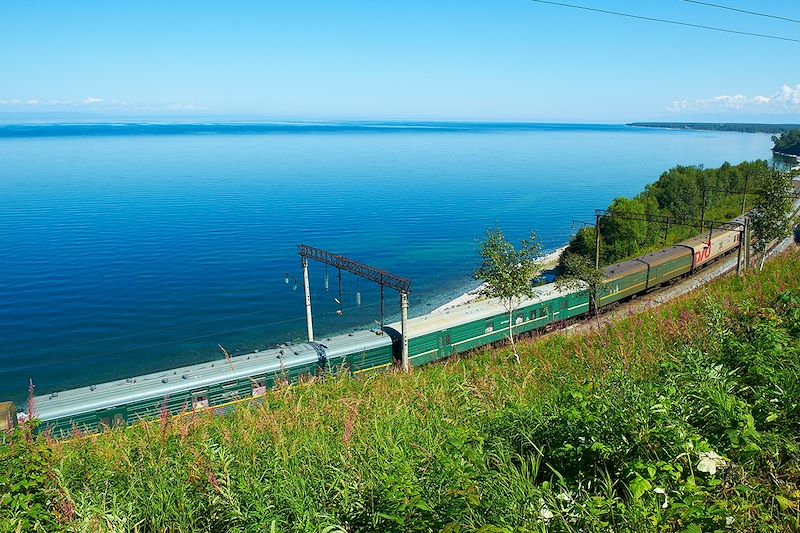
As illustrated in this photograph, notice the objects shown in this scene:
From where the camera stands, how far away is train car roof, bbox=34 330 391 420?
16.4 metres

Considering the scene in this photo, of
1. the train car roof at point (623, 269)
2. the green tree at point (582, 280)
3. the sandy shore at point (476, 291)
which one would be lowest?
the sandy shore at point (476, 291)

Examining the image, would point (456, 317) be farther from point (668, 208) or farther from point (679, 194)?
point (679, 194)

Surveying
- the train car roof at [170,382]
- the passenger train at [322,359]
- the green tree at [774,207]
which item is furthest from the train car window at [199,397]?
the green tree at [774,207]

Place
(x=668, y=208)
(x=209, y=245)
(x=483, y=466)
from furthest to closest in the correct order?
1. (x=668, y=208)
2. (x=209, y=245)
3. (x=483, y=466)

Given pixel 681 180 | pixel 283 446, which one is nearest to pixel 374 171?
pixel 681 180

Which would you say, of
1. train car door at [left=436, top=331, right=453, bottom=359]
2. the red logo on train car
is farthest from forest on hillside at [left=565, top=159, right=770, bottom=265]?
train car door at [left=436, top=331, right=453, bottom=359]

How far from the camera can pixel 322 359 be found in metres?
20.4

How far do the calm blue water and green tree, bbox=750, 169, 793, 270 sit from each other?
2551 centimetres

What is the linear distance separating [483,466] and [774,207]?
33.5m

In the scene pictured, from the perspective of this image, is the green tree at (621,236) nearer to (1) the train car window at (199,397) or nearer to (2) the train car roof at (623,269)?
(2) the train car roof at (623,269)

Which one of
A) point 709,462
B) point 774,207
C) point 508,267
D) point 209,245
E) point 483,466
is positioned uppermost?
point 709,462

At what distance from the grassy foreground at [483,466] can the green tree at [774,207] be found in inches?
1083

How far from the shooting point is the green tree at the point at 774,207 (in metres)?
28.8

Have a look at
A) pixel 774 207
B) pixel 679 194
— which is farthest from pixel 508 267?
pixel 679 194
